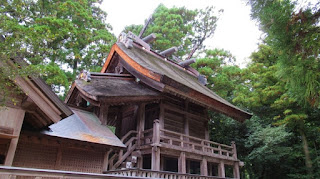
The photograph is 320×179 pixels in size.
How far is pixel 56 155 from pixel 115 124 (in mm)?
4635

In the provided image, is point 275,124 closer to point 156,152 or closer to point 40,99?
point 156,152

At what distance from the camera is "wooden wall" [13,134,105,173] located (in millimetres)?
5766

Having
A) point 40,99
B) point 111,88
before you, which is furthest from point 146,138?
point 40,99

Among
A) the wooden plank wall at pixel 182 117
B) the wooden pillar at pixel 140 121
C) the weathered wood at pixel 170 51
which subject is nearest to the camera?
the wooden pillar at pixel 140 121

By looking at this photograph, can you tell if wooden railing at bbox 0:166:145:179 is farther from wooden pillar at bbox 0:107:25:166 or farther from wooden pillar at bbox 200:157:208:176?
wooden pillar at bbox 200:157:208:176

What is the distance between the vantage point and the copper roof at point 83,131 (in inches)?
237

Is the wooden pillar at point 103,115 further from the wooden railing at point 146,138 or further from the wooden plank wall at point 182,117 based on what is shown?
the wooden plank wall at point 182,117

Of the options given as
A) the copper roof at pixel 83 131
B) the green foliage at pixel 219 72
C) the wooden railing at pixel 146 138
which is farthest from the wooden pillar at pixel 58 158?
the green foliage at pixel 219 72

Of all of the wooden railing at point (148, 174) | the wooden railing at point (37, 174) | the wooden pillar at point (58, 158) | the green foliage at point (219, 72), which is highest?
the green foliage at point (219, 72)

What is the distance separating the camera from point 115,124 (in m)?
10.8

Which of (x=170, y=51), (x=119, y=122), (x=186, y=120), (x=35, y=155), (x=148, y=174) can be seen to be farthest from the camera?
(x=170, y=51)

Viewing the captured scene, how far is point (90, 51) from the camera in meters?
15.3

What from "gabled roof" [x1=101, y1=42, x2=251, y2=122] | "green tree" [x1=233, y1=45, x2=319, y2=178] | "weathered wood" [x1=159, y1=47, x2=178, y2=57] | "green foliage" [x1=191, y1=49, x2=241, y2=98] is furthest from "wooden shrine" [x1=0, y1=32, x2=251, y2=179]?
"green foliage" [x1=191, y1=49, x2=241, y2=98]

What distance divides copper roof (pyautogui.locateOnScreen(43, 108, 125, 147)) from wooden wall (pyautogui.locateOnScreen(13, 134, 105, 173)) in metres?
0.21
